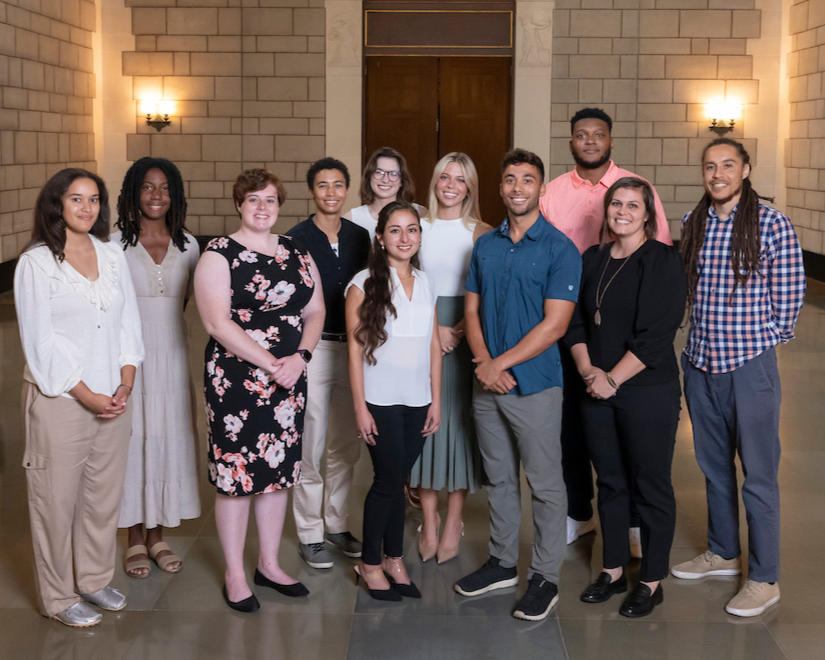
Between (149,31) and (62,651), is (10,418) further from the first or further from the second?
(149,31)

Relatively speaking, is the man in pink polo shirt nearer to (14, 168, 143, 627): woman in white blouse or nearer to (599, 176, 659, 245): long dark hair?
(599, 176, 659, 245): long dark hair

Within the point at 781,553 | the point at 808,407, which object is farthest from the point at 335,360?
the point at 808,407

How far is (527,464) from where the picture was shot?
298cm

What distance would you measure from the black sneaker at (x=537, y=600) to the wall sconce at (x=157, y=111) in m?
9.92

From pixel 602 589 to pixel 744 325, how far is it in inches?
41.1

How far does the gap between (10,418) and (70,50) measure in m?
6.94

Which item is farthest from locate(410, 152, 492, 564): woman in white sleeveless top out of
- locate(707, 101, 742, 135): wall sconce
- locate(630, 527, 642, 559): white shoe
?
locate(707, 101, 742, 135): wall sconce

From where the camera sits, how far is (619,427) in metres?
2.89

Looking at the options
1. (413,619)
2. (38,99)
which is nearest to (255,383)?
(413,619)

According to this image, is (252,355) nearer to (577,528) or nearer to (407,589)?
(407,589)

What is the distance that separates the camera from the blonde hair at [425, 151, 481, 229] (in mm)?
3201

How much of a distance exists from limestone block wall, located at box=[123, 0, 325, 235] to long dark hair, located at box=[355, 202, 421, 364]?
28.6 feet

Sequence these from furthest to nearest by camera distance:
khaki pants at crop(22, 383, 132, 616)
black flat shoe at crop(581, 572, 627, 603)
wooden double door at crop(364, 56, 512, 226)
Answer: wooden double door at crop(364, 56, 512, 226)
black flat shoe at crop(581, 572, 627, 603)
khaki pants at crop(22, 383, 132, 616)

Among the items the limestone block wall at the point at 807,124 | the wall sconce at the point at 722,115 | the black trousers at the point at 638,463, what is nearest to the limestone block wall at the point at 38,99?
the black trousers at the point at 638,463
